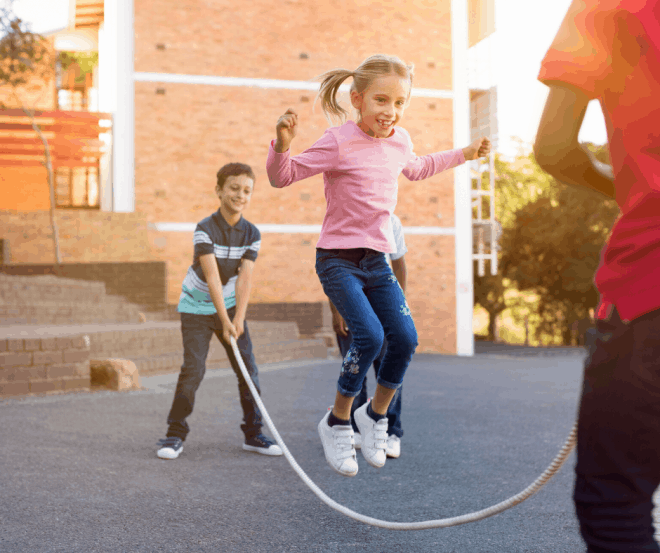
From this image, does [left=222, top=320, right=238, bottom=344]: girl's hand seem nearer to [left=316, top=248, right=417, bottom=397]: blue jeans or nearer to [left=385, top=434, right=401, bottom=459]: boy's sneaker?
[left=385, top=434, right=401, bottom=459]: boy's sneaker

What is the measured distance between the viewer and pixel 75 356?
8.23 m

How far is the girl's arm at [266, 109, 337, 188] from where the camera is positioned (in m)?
2.77

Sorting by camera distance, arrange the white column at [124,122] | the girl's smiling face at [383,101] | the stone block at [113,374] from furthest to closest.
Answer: the white column at [124,122] → the stone block at [113,374] → the girl's smiling face at [383,101]

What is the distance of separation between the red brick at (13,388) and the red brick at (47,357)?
0.28 m

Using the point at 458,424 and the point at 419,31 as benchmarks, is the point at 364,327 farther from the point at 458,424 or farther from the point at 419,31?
the point at 419,31

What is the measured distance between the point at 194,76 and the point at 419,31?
7412mm

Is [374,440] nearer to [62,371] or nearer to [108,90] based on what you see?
[62,371]

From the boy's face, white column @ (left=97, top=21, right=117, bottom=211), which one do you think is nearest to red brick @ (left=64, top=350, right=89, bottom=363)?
the boy's face

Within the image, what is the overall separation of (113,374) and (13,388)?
126 cm

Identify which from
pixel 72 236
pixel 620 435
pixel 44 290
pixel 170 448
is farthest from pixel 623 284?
pixel 72 236

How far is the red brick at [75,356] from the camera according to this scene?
26.8ft

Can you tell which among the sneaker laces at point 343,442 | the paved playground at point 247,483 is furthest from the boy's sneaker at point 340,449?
the paved playground at point 247,483

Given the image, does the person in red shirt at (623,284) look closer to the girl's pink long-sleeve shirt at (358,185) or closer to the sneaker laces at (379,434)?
the girl's pink long-sleeve shirt at (358,185)

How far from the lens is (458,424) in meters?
7.16
